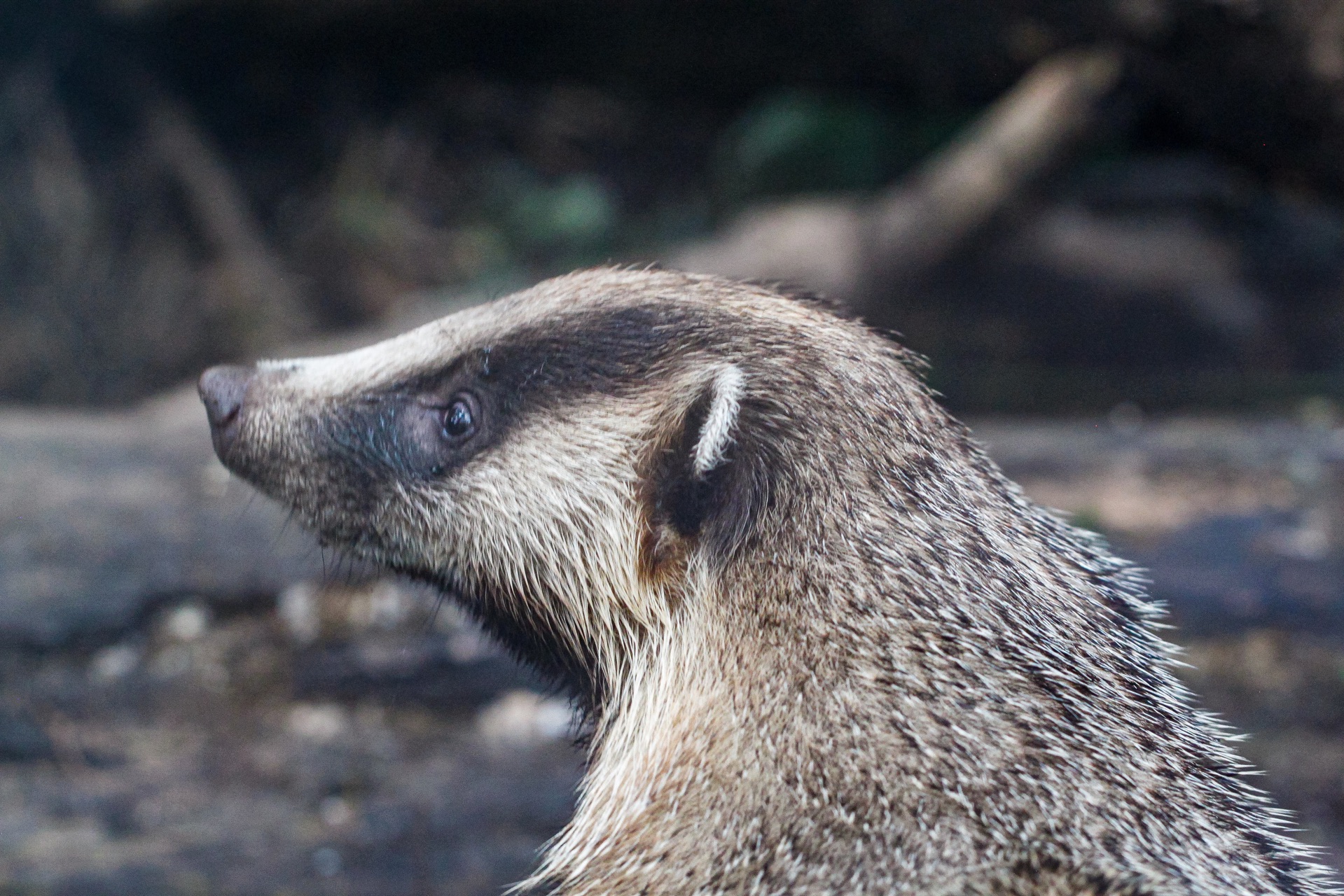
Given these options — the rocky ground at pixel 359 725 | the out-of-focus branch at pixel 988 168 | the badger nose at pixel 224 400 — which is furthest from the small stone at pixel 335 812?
the out-of-focus branch at pixel 988 168

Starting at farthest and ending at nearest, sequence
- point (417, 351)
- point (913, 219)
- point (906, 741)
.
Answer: point (913, 219) < point (417, 351) < point (906, 741)

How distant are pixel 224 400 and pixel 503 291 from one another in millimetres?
1172

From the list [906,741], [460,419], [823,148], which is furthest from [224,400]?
[823,148]

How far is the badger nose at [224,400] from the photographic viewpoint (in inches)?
137

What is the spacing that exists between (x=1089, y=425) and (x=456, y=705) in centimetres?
498

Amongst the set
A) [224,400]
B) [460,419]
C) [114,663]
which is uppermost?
[114,663]

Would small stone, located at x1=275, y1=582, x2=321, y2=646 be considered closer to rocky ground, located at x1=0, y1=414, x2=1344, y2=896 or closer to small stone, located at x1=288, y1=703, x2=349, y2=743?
rocky ground, located at x1=0, y1=414, x2=1344, y2=896

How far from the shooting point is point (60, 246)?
1166 cm

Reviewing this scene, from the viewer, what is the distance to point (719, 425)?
9.71 feet

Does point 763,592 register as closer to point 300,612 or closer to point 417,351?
point 417,351

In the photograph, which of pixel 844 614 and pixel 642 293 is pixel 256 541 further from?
pixel 844 614

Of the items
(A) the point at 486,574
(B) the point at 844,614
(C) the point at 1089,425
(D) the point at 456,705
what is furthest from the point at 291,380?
(C) the point at 1089,425

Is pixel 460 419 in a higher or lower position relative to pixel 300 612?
lower

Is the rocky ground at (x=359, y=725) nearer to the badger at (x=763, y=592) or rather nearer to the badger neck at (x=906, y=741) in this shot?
the badger at (x=763, y=592)
